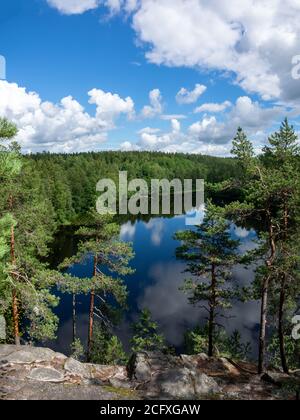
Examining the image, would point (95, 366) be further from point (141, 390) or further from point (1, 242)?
point (1, 242)

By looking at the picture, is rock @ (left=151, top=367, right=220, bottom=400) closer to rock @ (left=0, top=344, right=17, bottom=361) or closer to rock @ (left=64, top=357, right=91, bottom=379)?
rock @ (left=64, top=357, right=91, bottom=379)

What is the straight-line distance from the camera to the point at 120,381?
53.8 feet

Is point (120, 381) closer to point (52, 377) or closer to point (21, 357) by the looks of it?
point (52, 377)

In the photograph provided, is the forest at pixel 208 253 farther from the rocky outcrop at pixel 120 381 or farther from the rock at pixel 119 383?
the rock at pixel 119 383

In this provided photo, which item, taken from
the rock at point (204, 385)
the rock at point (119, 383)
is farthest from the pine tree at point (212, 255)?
the rock at point (119, 383)

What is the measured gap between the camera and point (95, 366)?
59.0 feet

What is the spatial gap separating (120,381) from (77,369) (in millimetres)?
2089

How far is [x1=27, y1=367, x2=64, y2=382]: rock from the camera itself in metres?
15.2

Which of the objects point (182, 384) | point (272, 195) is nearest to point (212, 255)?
point (272, 195)

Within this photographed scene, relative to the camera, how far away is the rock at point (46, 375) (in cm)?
1523

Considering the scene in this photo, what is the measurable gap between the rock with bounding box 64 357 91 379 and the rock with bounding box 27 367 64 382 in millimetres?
712

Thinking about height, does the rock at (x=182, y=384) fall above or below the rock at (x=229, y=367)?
above

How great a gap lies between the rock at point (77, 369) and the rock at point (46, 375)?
712mm

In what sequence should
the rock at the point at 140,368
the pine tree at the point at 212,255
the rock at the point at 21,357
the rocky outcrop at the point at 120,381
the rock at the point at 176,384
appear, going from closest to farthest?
the rocky outcrop at the point at 120,381 < the rock at the point at 176,384 < the rock at the point at 21,357 < the rock at the point at 140,368 < the pine tree at the point at 212,255
